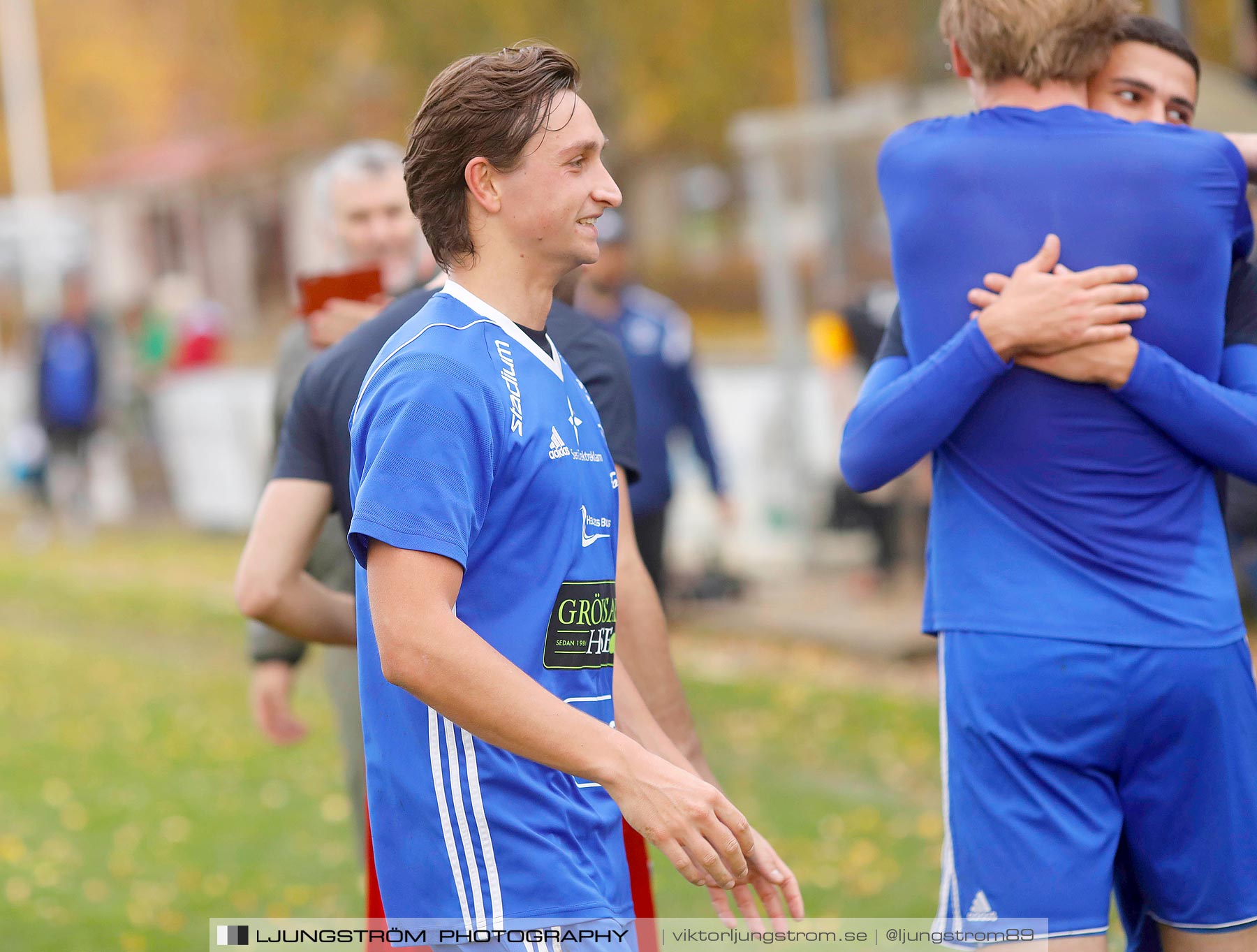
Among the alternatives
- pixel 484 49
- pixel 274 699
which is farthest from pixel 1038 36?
pixel 484 49

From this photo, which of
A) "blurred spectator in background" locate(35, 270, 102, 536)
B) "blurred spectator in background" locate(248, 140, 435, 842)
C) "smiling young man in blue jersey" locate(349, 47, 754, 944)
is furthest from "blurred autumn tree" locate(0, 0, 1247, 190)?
"smiling young man in blue jersey" locate(349, 47, 754, 944)

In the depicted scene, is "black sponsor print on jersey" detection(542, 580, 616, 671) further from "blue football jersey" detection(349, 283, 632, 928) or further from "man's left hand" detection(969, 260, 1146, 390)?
"man's left hand" detection(969, 260, 1146, 390)

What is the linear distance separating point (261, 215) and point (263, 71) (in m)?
19.8

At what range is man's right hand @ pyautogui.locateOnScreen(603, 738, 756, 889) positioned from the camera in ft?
6.91

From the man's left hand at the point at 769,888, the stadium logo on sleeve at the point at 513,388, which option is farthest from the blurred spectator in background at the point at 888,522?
the stadium logo on sleeve at the point at 513,388

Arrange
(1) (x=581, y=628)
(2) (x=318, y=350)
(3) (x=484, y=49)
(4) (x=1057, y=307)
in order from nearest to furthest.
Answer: (1) (x=581, y=628) → (4) (x=1057, y=307) → (2) (x=318, y=350) → (3) (x=484, y=49)

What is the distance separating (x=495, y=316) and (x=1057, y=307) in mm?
913

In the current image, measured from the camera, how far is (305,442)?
10.5ft

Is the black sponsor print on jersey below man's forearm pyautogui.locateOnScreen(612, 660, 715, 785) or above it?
above

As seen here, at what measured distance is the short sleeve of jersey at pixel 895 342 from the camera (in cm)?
291

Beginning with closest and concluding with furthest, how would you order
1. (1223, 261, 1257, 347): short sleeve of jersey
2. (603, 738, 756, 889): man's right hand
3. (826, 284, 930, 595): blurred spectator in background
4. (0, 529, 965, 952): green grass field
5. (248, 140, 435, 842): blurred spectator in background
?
(603, 738, 756, 889): man's right hand → (1223, 261, 1257, 347): short sleeve of jersey → (248, 140, 435, 842): blurred spectator in background → (0, 529, 965, 952): green grass field → (826, 284, 930, 595): blurred spectator in background

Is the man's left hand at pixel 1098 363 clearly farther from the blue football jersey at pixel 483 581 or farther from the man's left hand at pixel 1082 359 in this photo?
the blue football jersey at pixel 483 581

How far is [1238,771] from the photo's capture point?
265 cm

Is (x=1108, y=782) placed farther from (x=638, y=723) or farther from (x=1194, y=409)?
(x=638, y=723)
